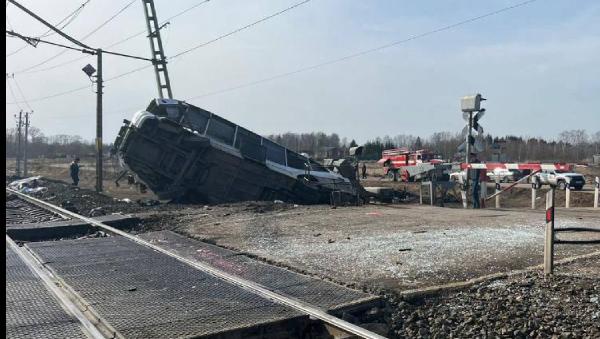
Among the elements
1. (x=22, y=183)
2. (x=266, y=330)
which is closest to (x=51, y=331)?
(x=266, y=330)

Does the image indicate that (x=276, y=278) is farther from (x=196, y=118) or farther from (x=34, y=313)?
(x=196, y=118)

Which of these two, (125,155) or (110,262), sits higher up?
(125,155)

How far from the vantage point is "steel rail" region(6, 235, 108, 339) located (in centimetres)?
471

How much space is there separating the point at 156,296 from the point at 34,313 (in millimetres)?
1182

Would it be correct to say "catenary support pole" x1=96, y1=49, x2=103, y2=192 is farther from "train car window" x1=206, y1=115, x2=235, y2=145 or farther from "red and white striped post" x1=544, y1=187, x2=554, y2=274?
"red and white striped post" x1=544, y1=187, x2=554, y2=274

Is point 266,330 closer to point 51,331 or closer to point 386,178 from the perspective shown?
point 51,331

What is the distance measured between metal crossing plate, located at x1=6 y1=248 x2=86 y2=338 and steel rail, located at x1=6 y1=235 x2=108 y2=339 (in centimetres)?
5

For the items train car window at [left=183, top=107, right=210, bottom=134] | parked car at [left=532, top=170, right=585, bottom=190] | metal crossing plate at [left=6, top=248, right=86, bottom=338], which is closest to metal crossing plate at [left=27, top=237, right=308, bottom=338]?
metal crossing plate at [left=6, top=248, right=86, bottom=338]

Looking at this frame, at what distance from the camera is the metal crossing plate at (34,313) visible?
468 cm

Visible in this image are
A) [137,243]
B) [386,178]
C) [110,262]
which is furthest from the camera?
[386,178]

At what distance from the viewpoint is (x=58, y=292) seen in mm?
5996

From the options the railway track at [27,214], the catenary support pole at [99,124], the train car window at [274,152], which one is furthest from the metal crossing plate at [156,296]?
the catenary support pole at [99,124]

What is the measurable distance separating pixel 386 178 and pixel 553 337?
4383 cm

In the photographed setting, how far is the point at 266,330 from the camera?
4918 millimetres
